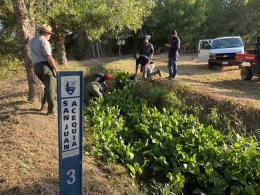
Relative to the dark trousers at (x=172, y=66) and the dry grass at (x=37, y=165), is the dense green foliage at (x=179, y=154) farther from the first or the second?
the dark trousers at (x=172, y=66)

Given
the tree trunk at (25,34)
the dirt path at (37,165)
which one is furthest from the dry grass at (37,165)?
the tree trunk at (25,34)

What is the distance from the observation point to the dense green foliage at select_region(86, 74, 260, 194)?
620 cm

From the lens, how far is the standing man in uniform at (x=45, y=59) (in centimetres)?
779

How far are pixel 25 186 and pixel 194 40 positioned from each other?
122 feet

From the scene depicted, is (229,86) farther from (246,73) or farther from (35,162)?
(35,162)

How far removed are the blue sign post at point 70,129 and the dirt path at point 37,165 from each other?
162cm

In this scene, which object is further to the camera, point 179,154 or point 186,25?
point 186,25

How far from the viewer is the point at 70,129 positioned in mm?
3596

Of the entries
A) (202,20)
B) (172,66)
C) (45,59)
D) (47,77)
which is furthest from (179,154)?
(202,20)

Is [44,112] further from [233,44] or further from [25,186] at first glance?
[233,44]

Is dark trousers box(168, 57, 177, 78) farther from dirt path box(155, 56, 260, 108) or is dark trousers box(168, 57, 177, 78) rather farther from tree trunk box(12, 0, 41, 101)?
tree trunk box(12, 0, 41, 101)

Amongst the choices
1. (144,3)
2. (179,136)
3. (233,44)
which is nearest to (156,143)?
(179,136)

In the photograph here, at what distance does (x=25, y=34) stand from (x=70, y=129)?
618cm

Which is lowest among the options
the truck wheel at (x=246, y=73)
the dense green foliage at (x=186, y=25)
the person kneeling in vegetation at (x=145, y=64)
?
the truck wheel at (x=246, y=73)
